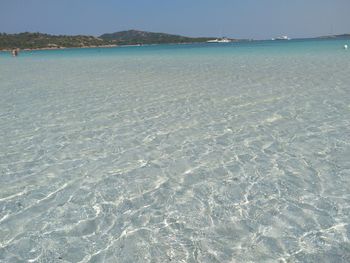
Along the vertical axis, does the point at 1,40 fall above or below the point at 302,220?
below

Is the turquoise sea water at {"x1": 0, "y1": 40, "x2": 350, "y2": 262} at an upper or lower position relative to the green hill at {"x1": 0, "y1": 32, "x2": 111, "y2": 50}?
upper

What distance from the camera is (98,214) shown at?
4.71 metres

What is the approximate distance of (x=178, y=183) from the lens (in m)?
5.56

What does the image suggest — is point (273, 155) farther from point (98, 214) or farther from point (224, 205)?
point (98, 214)

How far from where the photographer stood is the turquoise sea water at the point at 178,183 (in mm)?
4016

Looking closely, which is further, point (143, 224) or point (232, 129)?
point (232, 129)

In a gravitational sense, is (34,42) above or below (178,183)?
below

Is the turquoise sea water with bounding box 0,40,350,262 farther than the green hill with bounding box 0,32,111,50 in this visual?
No

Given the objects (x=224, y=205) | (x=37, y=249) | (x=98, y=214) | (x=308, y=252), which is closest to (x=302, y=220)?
(x=308, y=252)

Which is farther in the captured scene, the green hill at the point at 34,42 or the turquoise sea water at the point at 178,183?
the green hill at the point at 34,42

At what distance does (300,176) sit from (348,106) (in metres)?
5.32

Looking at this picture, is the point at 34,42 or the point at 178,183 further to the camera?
the point at 34,42

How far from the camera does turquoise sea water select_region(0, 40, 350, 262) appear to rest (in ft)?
13.2

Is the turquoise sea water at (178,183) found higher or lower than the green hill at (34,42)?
higher
